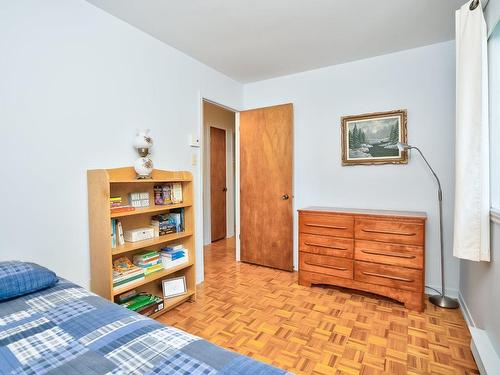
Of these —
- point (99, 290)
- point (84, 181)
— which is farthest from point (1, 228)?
point (99, 290)

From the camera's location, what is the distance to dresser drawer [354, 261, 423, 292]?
2.37 metres

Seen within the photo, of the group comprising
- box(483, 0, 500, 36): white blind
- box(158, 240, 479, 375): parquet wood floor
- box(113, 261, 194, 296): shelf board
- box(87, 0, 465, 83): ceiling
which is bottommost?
box(158, 240, 479, 375): parquet wood floor

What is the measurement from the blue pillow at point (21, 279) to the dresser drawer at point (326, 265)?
7.14ft

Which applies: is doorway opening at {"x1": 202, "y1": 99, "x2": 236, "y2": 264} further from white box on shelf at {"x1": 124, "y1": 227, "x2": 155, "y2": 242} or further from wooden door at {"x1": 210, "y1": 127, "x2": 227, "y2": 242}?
white box on shelf at {"x1": 124, "y1": 227, "x2": 155, "y2": 242}

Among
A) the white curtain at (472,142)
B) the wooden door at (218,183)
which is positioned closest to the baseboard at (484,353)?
the white curtain at (472,142)

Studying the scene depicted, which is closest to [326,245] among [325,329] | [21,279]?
[325,329]

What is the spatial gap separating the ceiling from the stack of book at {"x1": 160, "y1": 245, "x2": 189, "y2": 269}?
6.27ft

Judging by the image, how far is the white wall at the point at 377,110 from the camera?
8.57ft

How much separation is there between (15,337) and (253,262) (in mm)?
2849

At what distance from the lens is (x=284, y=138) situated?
3.36 m

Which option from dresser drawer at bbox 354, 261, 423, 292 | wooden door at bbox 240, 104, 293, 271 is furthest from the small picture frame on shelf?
dresser drawer at bbox 354, 261, 423, 292

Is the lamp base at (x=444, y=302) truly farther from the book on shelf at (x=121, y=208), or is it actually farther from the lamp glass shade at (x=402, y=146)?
the book on shelf at (x=121, y=208)

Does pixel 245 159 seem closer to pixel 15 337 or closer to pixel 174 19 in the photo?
pixel 174 19

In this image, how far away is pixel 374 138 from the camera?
290cm
